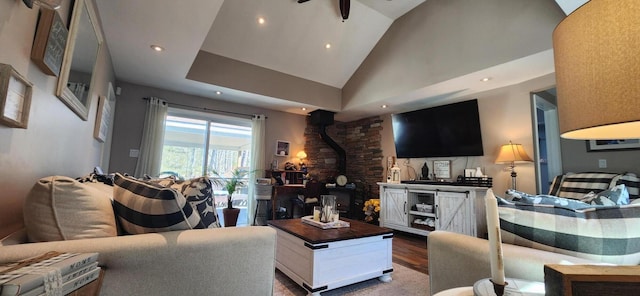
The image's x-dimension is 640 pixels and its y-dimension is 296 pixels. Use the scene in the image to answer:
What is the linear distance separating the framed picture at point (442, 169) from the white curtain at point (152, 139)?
4.44 m

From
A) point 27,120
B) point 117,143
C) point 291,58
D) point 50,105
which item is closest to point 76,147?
point 50,105

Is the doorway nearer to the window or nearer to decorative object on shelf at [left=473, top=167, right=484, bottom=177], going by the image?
decorative object on shelf at [left=473, top=167, right=484, bottom=177]

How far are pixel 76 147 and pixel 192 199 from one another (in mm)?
1237

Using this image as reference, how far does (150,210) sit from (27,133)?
0.67 meters

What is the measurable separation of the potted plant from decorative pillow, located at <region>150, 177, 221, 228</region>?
2.65 m

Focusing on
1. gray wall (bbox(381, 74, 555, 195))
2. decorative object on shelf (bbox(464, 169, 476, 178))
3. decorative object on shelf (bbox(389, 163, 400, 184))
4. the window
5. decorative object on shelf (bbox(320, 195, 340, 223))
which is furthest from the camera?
decorative object on shelf (bbox(389, 163, 400, 184))

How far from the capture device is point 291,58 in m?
4.31

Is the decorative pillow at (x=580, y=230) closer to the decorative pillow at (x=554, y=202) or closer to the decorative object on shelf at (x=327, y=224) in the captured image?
the decorative pillow at (x=554, y=202)

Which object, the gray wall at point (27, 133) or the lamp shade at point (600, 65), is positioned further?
the gray wall at point (27, 133)

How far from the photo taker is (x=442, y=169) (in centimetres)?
427

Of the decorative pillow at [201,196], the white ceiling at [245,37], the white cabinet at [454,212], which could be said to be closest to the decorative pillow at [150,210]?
the decorative pillow at [201,196]

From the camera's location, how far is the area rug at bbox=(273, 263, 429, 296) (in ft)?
6.76

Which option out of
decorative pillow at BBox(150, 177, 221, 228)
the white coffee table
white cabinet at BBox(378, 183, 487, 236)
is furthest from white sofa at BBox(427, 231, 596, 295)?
white cabinet at BBox(378, 183, 487, 236)

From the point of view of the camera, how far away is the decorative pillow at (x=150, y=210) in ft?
3.43
